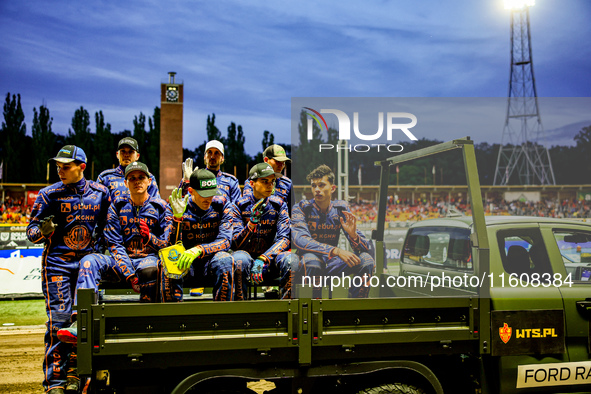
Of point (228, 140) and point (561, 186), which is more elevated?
point (228, 140)

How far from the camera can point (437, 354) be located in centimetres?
339

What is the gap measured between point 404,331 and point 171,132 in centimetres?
3476

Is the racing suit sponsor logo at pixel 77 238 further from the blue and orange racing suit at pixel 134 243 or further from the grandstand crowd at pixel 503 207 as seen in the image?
the grandstand crowd at pixel 503 207

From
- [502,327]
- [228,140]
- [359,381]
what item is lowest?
[359,381]

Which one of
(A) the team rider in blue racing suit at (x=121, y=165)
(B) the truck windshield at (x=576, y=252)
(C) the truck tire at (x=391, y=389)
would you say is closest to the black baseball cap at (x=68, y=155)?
(A) the team rider in blue racing suit at (x=121, y=165)

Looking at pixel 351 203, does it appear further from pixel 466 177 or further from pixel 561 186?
pixel 561 186

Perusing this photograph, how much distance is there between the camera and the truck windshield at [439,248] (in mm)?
3832

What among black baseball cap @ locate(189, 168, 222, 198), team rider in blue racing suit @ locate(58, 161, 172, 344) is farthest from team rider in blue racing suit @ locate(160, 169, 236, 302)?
team rider in blue racing suit @ locate(58, 161, 172, 344)

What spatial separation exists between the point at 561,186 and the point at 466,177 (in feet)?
2.48

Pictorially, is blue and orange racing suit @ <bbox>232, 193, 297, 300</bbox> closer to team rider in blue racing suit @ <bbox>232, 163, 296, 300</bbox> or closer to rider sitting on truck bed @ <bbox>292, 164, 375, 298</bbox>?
team rider in blue racing suit @ <bbox>232, 163, 296, 300</bbox>

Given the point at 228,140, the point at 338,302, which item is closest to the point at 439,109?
the point at 338,302

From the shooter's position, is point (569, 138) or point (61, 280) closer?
point (569, 138)

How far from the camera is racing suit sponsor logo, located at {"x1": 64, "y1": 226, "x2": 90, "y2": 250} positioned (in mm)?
4223

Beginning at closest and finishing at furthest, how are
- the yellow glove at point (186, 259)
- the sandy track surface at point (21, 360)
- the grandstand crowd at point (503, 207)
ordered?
the grandstand crowd at point (503, 207) < the yellow glove at point (186, 259) < the sandy track surface at point (21, 360)
